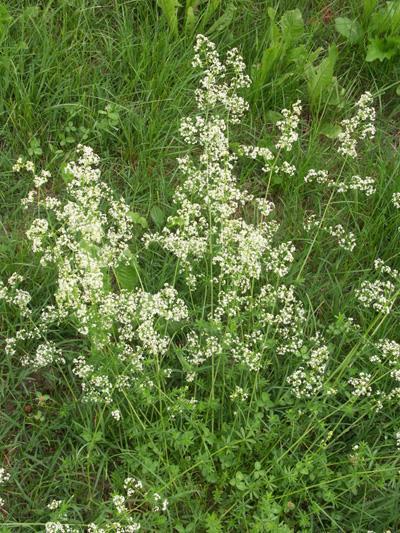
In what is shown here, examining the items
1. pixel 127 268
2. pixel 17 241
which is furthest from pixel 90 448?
pixel 17 241

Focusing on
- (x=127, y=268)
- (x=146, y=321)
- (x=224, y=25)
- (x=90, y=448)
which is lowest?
(x=90, y=448)

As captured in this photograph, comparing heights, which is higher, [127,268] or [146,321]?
[146,321]

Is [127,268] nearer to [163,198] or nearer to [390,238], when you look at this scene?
[163,198]

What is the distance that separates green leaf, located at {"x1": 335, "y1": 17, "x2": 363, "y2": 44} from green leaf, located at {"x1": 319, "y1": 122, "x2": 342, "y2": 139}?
63 centimetres

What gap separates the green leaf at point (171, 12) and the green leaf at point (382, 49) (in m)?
1.22

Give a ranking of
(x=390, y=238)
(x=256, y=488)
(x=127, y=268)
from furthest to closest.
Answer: (x=390, y=238) < (x=127, y=268) < (x=256, y=488)

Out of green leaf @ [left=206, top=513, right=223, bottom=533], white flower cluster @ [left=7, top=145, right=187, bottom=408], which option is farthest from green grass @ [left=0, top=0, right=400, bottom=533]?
white flower cluster @ [left=7, top=145, right=187, bottom=408]

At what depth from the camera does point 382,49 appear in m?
4.98

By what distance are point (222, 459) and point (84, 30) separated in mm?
2777

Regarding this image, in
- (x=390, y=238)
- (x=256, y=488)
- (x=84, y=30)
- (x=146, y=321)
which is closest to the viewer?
(x=146, y=321)

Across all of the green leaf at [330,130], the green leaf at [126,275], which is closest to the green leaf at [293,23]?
the green leaf at [330,130]

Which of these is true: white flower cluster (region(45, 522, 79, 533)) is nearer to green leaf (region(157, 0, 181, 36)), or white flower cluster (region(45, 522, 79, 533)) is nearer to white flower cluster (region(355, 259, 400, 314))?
white flower cluster (region(355, 259, 400, 314))

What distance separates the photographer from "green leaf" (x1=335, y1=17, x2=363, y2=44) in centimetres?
505

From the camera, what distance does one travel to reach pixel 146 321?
3.40 metres
